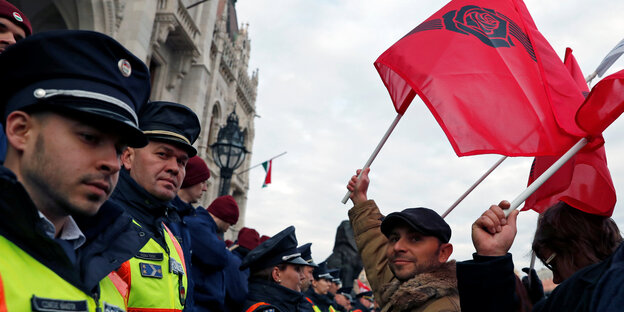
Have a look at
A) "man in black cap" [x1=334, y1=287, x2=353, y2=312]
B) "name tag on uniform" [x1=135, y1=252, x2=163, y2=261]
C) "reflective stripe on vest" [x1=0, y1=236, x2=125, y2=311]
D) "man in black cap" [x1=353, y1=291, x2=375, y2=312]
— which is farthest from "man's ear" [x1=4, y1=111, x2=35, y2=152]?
"man in black cap" [x1=353, y1=291, x2=375, y2=312]

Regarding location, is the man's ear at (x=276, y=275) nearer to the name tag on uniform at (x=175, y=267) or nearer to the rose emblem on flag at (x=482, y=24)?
the name tag on uniform at (x=175, y=267)

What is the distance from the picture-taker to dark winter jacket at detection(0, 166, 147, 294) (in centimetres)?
133

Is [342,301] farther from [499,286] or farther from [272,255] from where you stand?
[499,286]

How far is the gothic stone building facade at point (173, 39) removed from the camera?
12594mm

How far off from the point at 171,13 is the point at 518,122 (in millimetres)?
13553

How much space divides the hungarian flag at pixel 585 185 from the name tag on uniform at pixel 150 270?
6.92 ft

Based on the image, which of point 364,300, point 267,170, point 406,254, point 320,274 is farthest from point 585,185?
point 267,170

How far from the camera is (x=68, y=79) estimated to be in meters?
1.58

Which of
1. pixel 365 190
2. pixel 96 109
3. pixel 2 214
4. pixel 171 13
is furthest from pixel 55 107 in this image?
pixel 171 13

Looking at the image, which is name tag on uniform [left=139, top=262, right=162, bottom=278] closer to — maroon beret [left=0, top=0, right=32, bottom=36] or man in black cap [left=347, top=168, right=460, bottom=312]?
man in black cap [left=347, top=168, right=460, bottom=312]

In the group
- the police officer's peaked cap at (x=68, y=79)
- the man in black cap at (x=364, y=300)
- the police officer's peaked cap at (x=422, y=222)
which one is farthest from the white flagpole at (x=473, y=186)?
the man in black cap at (x=364, y=300)

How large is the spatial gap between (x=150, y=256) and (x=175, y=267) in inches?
7.6

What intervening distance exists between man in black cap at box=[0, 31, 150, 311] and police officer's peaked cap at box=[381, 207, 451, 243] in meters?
1.98

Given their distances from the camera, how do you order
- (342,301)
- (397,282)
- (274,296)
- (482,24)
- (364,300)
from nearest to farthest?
(397,282) < (482,24) < (274,296) < (342,301) < (364,300)
